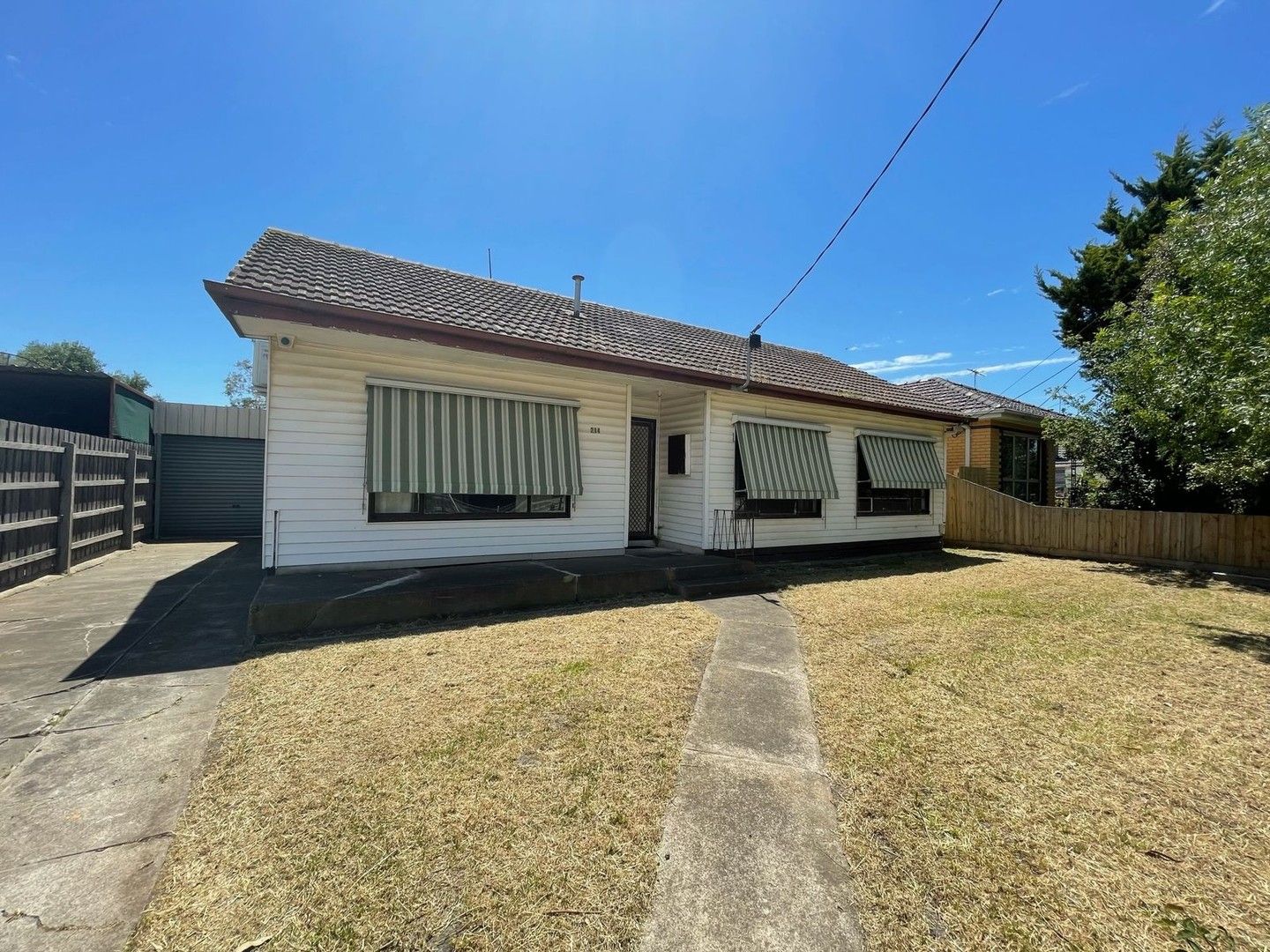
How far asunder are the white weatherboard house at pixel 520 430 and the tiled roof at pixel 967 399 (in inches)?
209

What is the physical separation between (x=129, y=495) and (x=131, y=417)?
2957mm

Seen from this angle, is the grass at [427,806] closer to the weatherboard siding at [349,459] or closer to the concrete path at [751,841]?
the concrete path at [751,841]

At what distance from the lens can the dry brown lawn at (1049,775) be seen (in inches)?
73.6

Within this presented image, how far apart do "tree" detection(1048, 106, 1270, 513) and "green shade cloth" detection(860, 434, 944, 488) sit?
335 cm

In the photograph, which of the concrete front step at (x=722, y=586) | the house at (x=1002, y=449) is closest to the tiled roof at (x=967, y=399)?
the house at (x=1002, y=449)

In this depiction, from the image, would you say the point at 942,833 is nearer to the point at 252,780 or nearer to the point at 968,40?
the point at 252,780

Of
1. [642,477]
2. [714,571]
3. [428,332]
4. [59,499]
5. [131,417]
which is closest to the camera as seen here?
[428,332]

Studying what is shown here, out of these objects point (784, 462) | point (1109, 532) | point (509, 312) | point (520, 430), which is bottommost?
point (1109, 532)

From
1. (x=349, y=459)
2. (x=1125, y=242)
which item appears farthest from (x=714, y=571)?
(x=1125, y=242)

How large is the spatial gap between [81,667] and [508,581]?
3.45 m

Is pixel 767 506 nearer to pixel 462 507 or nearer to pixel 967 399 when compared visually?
pixel 462 507

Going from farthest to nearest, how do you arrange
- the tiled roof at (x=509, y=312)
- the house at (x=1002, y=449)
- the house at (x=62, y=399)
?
the house at (x=1002, y=449)
the house at (x=62, y=399)
the tiled roof at (x=509, y=312)

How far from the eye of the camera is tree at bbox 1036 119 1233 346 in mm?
14281

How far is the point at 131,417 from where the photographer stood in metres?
11.5
